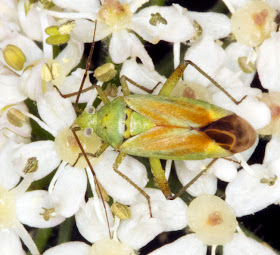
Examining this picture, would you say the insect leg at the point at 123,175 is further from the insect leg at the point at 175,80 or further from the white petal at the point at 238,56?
the white petal at the point at 238,56

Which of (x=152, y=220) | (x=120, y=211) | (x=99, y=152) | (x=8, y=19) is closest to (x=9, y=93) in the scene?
(x=8, y=19)

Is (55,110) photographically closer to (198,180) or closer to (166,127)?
(166,127)

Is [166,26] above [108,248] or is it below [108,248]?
above

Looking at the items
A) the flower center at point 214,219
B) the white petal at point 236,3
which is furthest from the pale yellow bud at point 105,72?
the flower center at point 214,219

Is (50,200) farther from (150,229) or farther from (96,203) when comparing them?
(150,229)

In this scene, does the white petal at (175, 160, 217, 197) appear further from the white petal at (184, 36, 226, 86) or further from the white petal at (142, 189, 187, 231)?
the white petal at (184, 36, 226, 86)
